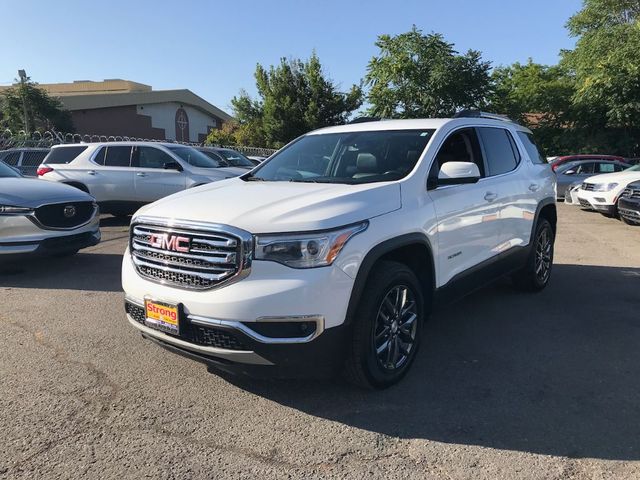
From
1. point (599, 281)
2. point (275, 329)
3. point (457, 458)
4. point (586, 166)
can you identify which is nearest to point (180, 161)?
point (599, 281)

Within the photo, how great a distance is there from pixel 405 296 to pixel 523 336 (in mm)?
1628

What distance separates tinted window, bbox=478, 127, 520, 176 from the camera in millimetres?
5113

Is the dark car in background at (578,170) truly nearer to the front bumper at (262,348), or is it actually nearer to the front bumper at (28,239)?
the front bumper at (28,239)

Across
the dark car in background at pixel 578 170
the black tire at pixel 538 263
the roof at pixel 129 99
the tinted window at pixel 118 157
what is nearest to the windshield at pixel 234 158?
the tinted window at pixel 118 157

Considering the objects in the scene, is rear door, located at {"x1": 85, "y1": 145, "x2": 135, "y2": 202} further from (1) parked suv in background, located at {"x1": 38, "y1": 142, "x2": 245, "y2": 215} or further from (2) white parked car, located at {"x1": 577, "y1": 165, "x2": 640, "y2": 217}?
(2) white parked car, located at {"x1": 577, "y1": 165, "x2": 640, "y2": 217}

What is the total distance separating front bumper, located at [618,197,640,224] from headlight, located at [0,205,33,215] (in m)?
10.9

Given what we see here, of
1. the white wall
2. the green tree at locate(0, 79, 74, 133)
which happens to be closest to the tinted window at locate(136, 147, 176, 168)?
the green tree at locate(0, 79, 74, 133)

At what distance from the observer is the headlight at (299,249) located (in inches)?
122

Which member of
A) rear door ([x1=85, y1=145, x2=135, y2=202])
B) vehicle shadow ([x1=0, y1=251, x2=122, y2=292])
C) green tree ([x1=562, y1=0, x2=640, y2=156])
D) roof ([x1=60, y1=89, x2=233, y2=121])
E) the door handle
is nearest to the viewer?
the door handle

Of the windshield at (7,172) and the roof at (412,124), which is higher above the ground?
the roof at (412,124)

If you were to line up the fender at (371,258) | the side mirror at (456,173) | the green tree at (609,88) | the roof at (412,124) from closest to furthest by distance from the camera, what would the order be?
the fender at (371,258)
the side mirror at (456,173)
the roof at (412,124)
the green tree at (609,88)

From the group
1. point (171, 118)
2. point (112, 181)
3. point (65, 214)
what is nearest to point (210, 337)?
point (65, 214)

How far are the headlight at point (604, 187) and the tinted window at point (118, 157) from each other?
10949 millimetres

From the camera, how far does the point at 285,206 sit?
3.35 m
